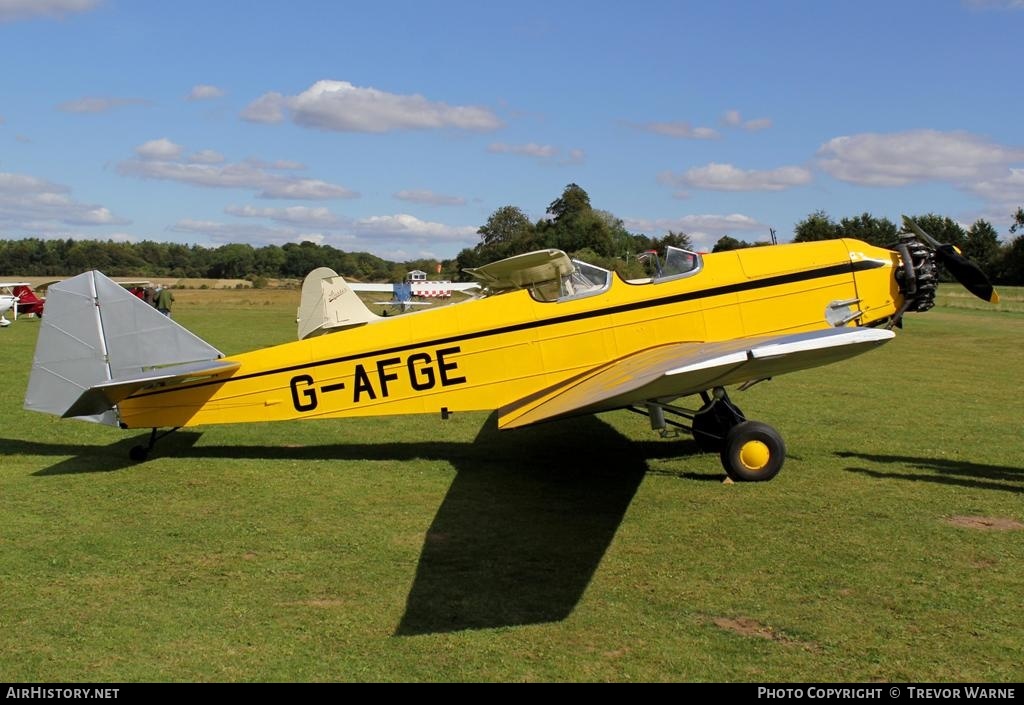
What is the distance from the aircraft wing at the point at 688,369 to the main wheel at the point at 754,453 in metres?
0.63

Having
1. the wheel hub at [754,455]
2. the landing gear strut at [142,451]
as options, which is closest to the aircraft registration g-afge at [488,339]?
the wheel hub at [754,455]

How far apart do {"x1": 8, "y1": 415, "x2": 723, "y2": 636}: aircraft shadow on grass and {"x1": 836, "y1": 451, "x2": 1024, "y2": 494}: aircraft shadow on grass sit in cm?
165

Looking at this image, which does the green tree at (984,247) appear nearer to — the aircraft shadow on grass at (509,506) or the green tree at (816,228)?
the green tree at (816,228)

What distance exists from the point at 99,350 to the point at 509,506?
13.7ft

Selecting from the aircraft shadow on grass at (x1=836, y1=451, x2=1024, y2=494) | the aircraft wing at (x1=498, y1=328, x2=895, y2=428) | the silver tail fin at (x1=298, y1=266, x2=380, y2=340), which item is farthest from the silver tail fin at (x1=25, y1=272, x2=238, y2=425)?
the silver tail fin at (x1=298, y1=266, x2=380, y2=340)

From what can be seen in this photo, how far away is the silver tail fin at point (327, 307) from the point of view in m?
17.2

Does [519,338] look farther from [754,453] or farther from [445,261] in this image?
[445,261]

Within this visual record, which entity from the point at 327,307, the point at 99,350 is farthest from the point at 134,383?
the point at 327,307

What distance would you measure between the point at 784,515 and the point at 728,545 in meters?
0.84

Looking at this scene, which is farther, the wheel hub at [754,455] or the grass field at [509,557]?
the wheel hub at [754,455]

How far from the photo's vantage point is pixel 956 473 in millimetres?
7262

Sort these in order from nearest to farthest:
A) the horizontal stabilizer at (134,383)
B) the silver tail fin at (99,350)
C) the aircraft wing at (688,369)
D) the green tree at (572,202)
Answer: the aircraft wing at (688,369), the horizontal stabilizer at (134,383), the silver tail fin at (99,350), the green tree at (572,202)
